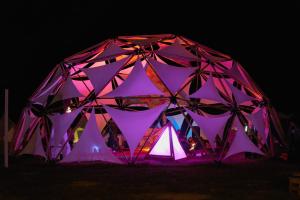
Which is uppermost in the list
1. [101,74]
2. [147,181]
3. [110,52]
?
[110,52]

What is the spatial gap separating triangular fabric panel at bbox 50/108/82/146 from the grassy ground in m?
1.19

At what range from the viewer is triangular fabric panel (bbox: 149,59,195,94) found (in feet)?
58.2

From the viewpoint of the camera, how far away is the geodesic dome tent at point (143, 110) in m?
17.1

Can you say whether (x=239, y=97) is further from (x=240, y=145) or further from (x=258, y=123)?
(x=240, y=145)

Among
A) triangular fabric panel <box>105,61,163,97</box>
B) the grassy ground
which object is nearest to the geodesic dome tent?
triangular fabric panel <box>105,61,163,97</box>

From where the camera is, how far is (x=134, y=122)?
1703cm

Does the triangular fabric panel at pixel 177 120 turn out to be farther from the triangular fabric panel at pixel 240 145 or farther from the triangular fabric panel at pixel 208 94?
the triangular fabric panel at pixel 240 145

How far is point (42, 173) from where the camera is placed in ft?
49.8

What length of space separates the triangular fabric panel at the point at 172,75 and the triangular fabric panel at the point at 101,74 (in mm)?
1401

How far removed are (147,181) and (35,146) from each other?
21.0 ft

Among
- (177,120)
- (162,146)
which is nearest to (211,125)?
(162,146)

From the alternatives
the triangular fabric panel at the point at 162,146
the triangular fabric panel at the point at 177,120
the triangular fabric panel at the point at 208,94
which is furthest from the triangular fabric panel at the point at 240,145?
the triangular fabric panel at the point at 177,120

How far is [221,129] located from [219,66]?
3.59 m

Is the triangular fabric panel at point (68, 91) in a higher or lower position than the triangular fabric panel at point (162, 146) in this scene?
higher
